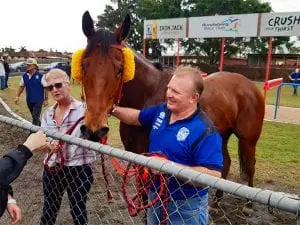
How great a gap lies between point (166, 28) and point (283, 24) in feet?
26.4

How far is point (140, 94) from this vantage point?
134 inches

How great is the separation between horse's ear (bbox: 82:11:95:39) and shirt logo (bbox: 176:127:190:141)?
1.31 m

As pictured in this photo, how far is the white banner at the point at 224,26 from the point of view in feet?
56.2

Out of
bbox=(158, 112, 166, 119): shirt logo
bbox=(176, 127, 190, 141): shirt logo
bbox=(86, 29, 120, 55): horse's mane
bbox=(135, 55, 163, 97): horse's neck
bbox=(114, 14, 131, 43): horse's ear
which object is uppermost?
bbox=(114, 14, 131, 43): horse's ear

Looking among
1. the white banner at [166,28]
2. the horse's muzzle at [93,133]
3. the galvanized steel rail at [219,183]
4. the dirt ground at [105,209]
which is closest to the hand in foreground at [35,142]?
the galvanized steel rail at [219,183]

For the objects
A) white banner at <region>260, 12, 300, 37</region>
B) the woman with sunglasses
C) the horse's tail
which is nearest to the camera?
the woman with sunglasses

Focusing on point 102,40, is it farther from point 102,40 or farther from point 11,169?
point 11,169

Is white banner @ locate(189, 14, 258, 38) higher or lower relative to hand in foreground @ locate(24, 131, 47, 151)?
higher

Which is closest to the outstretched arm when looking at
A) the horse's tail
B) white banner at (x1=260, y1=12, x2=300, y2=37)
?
the horse's tail

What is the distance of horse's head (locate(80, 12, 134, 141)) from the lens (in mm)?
2604

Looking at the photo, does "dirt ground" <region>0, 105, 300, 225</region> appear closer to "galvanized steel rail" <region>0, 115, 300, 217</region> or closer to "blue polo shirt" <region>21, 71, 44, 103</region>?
"galvanized steel rail" <region>0, 115, 300, 217</region>

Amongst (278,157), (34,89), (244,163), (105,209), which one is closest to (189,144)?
(105,209)

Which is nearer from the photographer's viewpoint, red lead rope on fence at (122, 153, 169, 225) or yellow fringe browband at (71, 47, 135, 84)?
red lead rope on fence at (122, 153, 169, 225)

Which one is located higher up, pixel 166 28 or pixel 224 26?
pixel 224 26
